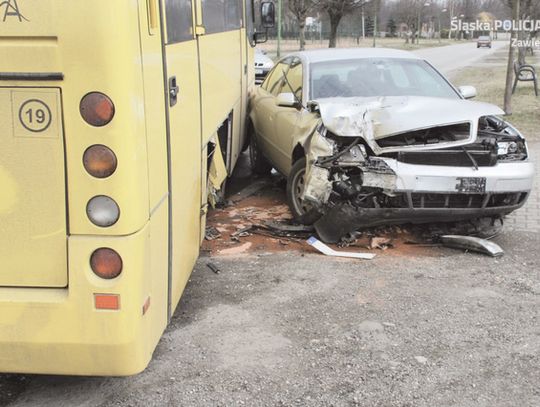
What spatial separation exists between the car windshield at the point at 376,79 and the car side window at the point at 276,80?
94cm

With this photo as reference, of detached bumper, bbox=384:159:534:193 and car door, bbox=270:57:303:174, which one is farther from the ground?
car door, bbox=270:57:303:174

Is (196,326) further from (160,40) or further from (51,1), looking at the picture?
(51,1)

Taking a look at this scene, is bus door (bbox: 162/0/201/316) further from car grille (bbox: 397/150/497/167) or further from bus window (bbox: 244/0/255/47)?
bus window (bbox: 244/0/255/47)

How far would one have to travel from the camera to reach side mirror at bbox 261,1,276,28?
9591 millimetres

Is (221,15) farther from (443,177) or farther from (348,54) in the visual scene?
(443,177)

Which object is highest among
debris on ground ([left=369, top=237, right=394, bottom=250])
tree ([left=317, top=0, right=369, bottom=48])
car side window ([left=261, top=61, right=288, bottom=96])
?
tree ([left=317, top=0, right=369, bottom=48])

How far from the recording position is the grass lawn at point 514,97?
1281cm

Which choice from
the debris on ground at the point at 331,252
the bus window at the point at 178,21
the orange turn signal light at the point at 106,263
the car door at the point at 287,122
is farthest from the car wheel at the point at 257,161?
the orange turn signal light at the point at 106,263

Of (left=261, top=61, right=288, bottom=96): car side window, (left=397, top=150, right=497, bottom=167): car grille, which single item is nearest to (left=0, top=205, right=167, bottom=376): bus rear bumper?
(left=397, top=150, right=497, bottom=167): car grille

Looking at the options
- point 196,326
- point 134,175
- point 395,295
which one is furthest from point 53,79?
point 395,295

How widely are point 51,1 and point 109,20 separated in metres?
0.23

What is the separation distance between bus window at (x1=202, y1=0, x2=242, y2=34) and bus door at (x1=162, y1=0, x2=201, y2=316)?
841 millimetres

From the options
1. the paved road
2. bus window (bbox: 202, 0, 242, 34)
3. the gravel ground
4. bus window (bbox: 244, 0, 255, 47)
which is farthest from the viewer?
the paved road

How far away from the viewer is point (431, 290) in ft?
15.9
